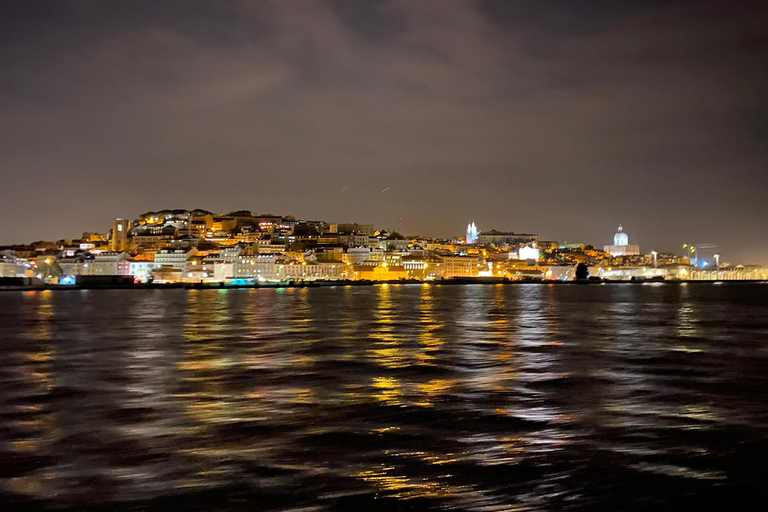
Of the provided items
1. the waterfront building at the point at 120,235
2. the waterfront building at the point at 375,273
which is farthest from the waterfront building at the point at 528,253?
the waterfront building at the point at 120,235

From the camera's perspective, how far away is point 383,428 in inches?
301

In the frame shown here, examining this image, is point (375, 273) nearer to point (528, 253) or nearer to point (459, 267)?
point (459, 267)

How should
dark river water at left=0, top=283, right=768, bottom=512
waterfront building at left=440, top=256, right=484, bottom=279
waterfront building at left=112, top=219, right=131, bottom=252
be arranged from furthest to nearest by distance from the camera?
waterfront building at left=112, top=219, right=131, bottom=252, waterfront building at left=440, top=256, right=484, bottom=279, dark river water at left=0, top=283, right=768, bottom=512

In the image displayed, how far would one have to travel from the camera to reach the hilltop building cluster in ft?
344

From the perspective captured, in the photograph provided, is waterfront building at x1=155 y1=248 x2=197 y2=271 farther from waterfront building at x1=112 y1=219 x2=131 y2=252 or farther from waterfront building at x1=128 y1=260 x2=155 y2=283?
waterfront building at x1=112 y1=219 x2=131 y2=252

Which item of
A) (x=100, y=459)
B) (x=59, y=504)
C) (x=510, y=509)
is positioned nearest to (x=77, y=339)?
(x=100, y=459)

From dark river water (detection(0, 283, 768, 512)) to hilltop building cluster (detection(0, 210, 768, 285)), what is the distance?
81.9 meters

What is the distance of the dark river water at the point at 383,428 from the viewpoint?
17.6ft

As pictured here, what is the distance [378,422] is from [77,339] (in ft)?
44.0

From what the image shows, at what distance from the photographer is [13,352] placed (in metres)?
15.8

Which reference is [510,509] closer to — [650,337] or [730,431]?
[730,431]

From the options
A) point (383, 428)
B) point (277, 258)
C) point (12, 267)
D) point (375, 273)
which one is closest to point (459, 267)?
point (375, 273)

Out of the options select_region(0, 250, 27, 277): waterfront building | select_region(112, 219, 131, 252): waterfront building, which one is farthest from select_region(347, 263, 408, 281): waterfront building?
select_region(0, 250, 27, 277): waterfront building

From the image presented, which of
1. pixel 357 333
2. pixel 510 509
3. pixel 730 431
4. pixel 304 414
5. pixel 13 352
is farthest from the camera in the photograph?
pixel 357 333
